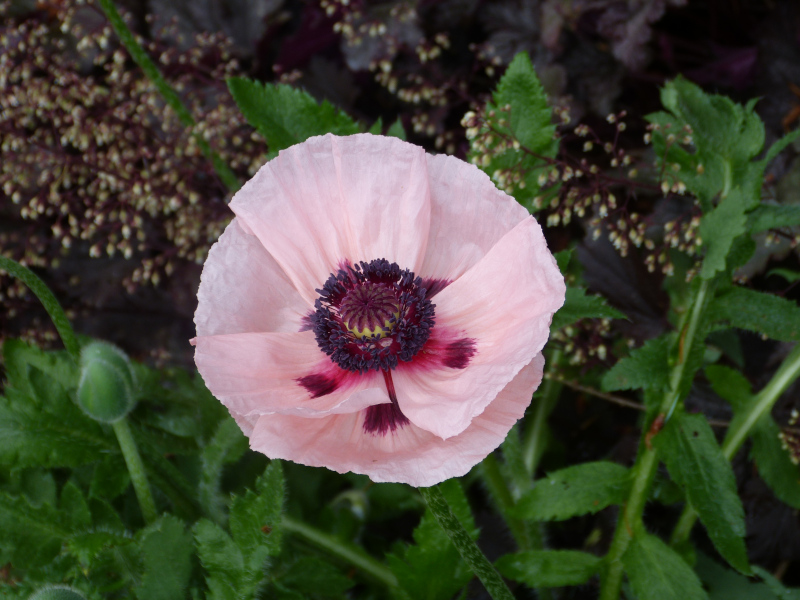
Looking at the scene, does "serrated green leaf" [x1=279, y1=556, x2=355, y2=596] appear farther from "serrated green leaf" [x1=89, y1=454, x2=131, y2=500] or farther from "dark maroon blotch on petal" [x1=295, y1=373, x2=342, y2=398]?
"dark maroon blotch on petal" [x1=295, y1=373, x2=342, y2=398]

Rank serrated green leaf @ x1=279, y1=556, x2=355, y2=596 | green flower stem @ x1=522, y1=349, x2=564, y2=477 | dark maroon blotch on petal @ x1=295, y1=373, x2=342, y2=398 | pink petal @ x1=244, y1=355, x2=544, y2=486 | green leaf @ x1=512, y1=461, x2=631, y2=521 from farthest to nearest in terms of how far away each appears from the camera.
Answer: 1. green flower stem @ x1=522, y1=349, x2=564, y2=477
2. serrated green leaf @ x1=279, y1=556, x2=355, y2=596
3. green leaf @ x1=512, y1=461, x2=631, y2=521
4. dark maroon blotch on petal @ x1=295, y1=373, x2=342, y2=398
5. pink petal @ x1=244, y1=355, x2=544, y2=486

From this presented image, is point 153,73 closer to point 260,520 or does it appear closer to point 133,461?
point 133,461

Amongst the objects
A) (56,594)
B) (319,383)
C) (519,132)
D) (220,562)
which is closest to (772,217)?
(519,132)

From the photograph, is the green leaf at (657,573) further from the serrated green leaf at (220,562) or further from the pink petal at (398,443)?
the serrated green leaf at (220,562)

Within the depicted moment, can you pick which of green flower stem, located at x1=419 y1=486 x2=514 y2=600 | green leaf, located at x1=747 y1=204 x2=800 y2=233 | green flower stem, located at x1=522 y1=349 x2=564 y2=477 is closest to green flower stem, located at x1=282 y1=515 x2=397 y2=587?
green flower stem, located at x1=522 y1=349 x2=564 y2=477

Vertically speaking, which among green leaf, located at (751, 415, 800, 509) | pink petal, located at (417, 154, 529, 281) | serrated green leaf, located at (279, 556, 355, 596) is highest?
pink petal, located at (417, 154, 529, 281)

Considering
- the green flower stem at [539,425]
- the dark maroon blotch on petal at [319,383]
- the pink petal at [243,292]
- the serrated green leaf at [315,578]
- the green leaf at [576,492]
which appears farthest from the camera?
the green flower stem at [539,425]

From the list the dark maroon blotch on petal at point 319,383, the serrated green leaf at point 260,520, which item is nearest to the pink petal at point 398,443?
the dark maroon blotch on petal at point 319,383
